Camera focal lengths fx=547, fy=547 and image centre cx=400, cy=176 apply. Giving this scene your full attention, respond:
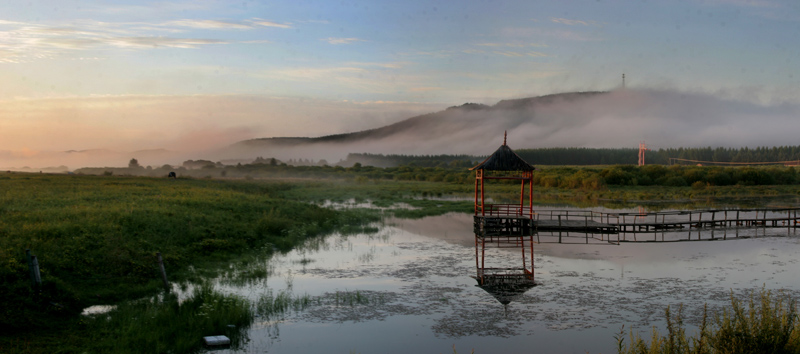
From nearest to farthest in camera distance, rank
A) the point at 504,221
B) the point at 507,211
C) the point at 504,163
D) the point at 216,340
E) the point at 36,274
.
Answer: the point at 216,340 → the point at 36,274 → the point at 504,163 → the point at 507,211 → the point at 504,221

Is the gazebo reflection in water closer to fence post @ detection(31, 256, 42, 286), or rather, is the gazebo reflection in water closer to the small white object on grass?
the small white object on grass

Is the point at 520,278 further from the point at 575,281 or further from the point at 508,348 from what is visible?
the point at 508,348

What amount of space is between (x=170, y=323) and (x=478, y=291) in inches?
384

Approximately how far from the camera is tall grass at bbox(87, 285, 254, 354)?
12664 millimetres

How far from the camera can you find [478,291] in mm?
18688

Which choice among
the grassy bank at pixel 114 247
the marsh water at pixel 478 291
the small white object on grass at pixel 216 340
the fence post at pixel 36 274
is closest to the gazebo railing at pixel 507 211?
the marsh water at pixel 478 291

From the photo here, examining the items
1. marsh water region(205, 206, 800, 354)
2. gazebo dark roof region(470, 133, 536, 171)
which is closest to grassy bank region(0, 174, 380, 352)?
marsh water region(205, 206, 800, 354)

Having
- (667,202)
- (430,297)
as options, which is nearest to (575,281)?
(430,297)

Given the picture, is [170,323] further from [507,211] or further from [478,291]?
[507,211]

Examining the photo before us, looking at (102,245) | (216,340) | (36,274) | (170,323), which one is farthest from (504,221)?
(36,274)

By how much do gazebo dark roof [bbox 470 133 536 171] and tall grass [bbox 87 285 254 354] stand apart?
63.6 feet

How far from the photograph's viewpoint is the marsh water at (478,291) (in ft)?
45.4

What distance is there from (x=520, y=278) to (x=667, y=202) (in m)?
46.6

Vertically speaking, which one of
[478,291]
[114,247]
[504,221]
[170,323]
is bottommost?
[478,291]
